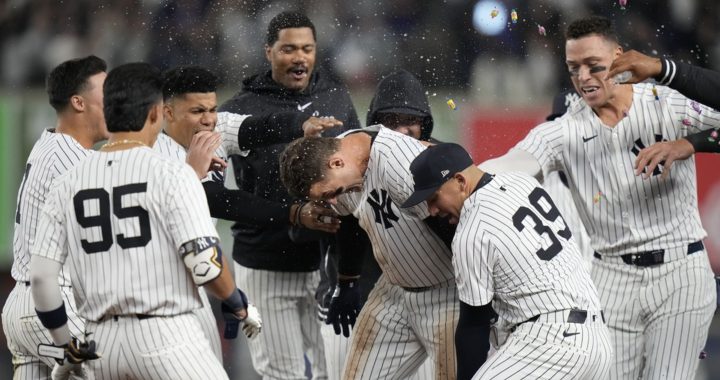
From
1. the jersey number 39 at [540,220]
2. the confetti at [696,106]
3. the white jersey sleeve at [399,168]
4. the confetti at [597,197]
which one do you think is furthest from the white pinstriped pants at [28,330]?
the confetti at [696,106]

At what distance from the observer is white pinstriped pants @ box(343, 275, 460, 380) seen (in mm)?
5770

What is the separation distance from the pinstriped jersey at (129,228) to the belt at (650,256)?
8.02ft

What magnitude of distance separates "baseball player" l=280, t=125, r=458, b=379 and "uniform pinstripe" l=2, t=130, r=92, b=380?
1030mm

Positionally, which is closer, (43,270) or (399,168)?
(43,270)

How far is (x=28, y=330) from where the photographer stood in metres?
5.70

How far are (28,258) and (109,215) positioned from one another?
1.11 m

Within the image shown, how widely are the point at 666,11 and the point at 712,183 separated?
2185 mm

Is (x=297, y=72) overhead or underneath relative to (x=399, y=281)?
overhead

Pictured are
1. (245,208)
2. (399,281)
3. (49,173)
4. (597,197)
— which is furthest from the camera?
(245,208)

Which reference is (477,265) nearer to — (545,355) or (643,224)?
(545,355)

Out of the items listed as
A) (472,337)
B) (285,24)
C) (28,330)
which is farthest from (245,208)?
(472,337)

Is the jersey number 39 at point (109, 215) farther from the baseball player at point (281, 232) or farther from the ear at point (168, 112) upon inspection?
the baseball player at point (281, 232)

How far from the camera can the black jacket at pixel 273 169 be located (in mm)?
6992

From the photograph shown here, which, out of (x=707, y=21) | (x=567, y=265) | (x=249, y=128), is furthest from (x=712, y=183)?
(x=567, y=265)
